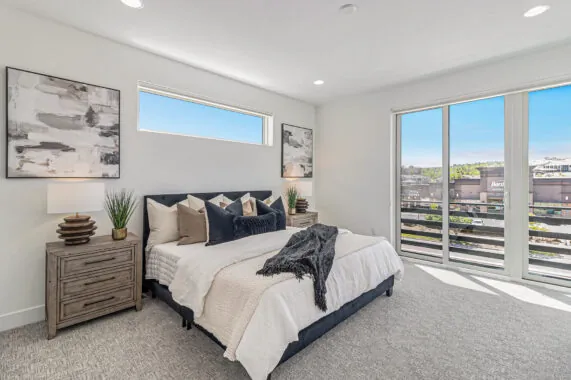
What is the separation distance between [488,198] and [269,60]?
3397mm

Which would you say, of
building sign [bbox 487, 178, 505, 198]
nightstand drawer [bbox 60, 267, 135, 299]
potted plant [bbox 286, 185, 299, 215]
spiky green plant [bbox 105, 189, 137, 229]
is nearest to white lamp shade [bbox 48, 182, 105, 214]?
spiky green plant [bbox 105, 189, 137, 229]

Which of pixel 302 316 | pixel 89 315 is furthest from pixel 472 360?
pixel 89 315

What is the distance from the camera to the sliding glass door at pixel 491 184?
3240 mm

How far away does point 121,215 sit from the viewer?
265 centimetres

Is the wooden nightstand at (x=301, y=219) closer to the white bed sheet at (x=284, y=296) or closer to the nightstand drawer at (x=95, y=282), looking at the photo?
the white bed sheet at (x=284, y=296)

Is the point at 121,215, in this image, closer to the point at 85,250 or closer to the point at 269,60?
the point at 85,250

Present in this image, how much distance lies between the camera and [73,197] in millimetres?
2262

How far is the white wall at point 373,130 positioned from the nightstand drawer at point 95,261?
11.6 feet

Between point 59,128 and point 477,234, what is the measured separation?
16.7ft

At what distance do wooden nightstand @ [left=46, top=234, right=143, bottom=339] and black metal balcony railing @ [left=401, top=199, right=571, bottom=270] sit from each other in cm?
391

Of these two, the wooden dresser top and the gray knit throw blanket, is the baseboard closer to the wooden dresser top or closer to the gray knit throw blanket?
the wooden dresser top

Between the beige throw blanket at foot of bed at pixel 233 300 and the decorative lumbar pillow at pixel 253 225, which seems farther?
the decorative lumbar pillow at pixel 253 225

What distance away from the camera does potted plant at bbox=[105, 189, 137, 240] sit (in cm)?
262

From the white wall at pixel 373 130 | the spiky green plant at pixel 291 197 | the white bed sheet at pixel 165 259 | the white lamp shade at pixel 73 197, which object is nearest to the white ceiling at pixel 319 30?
the white wall at pixel 373 130
